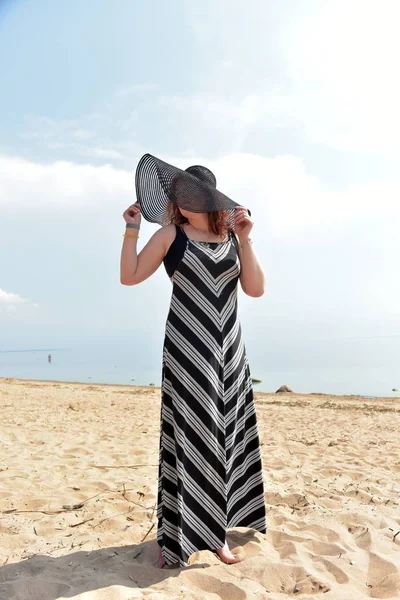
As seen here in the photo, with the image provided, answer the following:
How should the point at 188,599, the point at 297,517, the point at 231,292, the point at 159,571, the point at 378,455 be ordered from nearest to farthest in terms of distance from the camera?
the point at 188,599, the point at 159,571, the point at 231,292, the point at 297,517, the point at 378,455

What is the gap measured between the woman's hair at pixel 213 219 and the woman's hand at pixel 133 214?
194 mm

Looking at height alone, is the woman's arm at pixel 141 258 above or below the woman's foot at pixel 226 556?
above

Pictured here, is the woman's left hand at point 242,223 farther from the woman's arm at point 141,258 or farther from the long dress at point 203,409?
the woman's arm at point 141,258

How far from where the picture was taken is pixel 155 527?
346 cm

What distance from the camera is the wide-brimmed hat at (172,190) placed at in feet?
9.41

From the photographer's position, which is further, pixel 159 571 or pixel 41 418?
pixel 41 418

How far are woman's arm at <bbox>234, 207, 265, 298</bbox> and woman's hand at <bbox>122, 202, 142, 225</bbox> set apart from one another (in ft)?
1.95

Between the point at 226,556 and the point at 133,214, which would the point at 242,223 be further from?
the point at 226,556

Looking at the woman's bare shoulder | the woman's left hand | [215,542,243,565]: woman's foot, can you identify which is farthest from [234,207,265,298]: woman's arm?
[215,542,243,565]: woman's foot

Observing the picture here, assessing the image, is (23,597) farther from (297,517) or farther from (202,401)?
(297,517)

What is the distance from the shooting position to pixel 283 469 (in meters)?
5.16

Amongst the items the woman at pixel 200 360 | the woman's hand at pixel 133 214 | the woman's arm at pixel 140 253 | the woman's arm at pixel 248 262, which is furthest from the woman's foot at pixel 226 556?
the woman's hand at pixel 133 214

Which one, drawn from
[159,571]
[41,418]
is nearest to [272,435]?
[41,418]

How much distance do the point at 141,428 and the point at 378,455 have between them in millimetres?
3871
